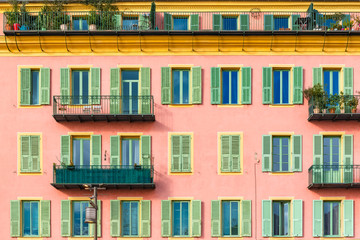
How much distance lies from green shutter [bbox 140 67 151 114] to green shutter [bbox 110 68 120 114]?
1174mm

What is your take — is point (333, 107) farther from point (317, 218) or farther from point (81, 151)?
point (81, 151)

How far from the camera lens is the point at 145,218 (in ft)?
120

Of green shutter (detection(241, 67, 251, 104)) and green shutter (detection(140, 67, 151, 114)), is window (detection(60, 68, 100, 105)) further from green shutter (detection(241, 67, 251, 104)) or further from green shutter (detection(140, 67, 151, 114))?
green shutter (detection(241, 67, 251, 104))

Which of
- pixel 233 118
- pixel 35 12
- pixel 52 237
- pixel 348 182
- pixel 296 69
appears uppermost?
pixel 35 12

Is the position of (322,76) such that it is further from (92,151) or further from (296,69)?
(92,151)

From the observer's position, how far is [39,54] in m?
37.9

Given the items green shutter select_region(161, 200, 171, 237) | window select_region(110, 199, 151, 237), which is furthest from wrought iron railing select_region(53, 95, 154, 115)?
green shutter select_region(161, 200, 171, 237)

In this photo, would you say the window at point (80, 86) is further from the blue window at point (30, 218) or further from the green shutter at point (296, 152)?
the green shutter at point (296, 152)

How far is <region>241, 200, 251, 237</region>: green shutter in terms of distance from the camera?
36656 mm

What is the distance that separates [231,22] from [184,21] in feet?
7.73

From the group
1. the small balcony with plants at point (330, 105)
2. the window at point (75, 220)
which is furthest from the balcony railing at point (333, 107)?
the window at point (75, 220)

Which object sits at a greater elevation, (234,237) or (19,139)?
(19,139)

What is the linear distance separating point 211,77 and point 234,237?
775 centimetres

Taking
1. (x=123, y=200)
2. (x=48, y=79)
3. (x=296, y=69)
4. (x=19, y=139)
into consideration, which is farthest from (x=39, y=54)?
(x=296, y=69)
